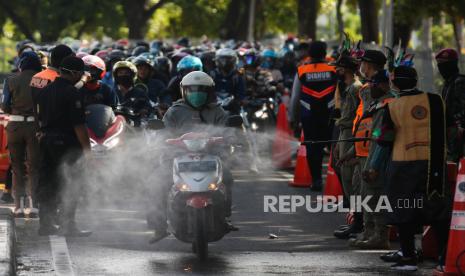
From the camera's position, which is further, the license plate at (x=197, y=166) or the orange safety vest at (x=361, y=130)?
the orange safety vest at (x=361, y=130)

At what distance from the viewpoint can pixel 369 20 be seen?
115ft

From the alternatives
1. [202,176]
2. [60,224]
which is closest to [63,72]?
[60,224]

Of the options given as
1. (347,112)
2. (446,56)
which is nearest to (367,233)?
(347,112)

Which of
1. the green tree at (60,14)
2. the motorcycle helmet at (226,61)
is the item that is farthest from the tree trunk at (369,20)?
the green tree at (60,14)

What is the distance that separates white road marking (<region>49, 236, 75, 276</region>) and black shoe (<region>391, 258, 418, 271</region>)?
8.62ft

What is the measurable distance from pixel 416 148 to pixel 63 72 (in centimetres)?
399

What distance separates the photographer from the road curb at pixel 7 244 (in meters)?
10.6

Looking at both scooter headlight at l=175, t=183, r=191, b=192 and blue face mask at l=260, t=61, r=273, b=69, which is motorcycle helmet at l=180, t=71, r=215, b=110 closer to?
scooter headlight at l=175, t=183, r=191, b=192

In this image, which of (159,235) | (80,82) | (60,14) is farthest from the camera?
(60,14)

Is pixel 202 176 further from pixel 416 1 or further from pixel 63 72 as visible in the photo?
pixel 416 1

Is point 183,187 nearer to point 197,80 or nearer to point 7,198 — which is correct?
point 197,80

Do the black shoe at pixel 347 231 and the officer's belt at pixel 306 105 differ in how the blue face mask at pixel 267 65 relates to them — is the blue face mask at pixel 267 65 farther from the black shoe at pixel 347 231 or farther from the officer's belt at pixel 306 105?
the black shoe at pixel 347 231

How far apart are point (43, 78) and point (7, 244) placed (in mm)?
2848

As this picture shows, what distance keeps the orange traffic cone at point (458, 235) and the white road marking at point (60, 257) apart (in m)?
2.94
